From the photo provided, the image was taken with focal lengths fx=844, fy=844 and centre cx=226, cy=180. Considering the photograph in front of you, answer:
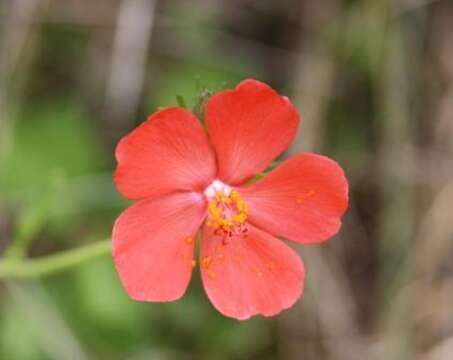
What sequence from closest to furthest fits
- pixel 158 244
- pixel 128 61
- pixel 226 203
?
pixel 158 244 < pixel 226 203 < pixel 128 61

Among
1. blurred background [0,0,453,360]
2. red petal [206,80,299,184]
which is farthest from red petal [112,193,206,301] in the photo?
blurred background [0,0,453,360]

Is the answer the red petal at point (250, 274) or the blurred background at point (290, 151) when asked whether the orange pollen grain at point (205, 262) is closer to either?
the red petal at point (250, 274)

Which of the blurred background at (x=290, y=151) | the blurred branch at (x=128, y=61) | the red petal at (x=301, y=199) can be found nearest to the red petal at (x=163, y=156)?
the red petal at (x=301, y=199)

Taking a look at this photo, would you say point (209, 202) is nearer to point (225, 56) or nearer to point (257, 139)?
point (257, 139)

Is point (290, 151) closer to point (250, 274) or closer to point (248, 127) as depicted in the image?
point (250, 274)

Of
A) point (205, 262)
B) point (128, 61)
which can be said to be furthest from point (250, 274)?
point (128, 61)
